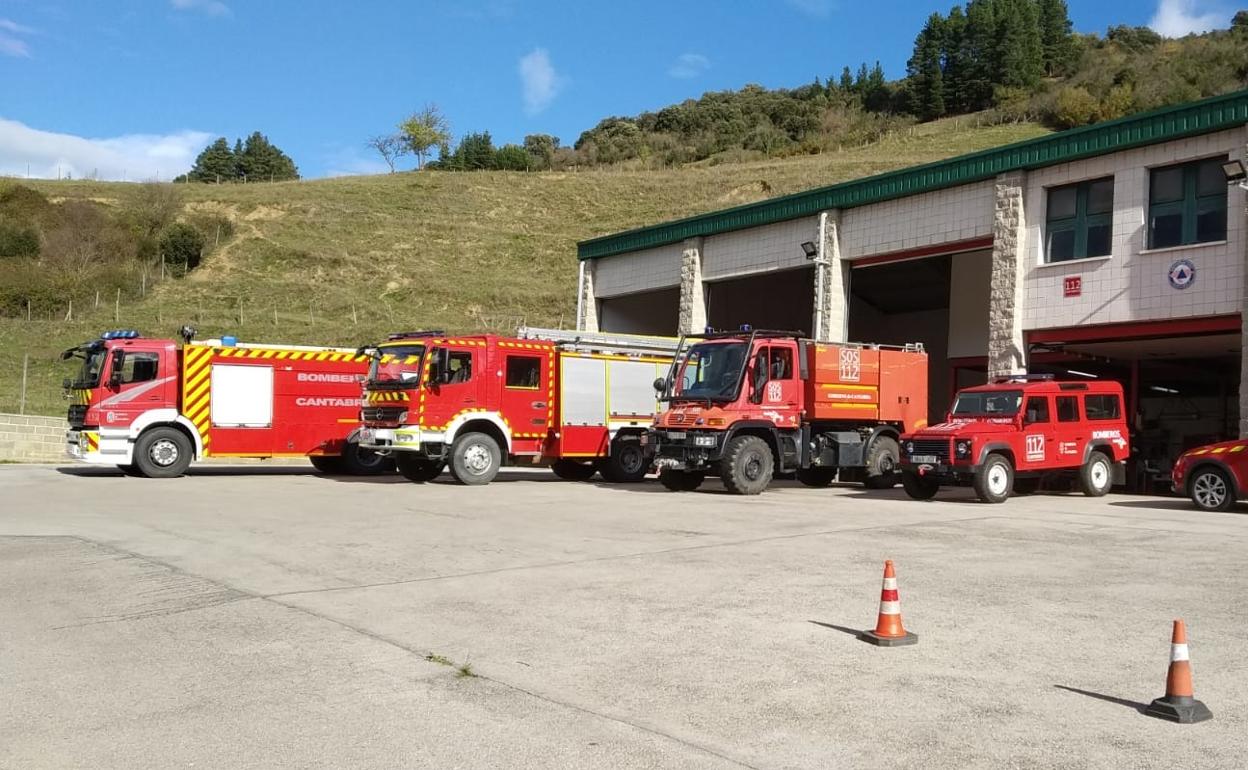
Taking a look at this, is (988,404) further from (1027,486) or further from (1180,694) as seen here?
(1180,694)

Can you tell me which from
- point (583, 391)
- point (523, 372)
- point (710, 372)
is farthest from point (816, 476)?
point (523, 372)

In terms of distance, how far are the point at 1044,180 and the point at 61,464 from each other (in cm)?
2493

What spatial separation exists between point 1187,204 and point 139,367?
21080mm

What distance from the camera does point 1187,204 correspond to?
63.1ft

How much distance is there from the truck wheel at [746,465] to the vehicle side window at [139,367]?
1214cm

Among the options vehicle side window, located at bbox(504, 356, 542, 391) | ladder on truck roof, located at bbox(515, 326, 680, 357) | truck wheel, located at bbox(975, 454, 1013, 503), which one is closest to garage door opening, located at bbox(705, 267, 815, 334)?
ladder on truck roof, located at bbox(515, 326, 680, 357)

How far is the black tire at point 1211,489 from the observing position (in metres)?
16.3

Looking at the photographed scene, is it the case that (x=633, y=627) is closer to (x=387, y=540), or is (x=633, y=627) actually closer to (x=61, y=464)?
(x=387, y=540)

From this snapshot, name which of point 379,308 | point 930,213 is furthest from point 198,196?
point 930,213

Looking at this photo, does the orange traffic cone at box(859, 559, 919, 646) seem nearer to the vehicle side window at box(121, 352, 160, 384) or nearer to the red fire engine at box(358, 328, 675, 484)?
the red fire engine at box(358, 328, 675, 484)

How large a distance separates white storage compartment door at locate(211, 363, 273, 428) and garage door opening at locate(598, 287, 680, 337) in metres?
14.1

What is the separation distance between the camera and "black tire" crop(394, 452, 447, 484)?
2131cm

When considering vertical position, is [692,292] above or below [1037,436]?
above

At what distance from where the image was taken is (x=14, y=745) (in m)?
4.79
